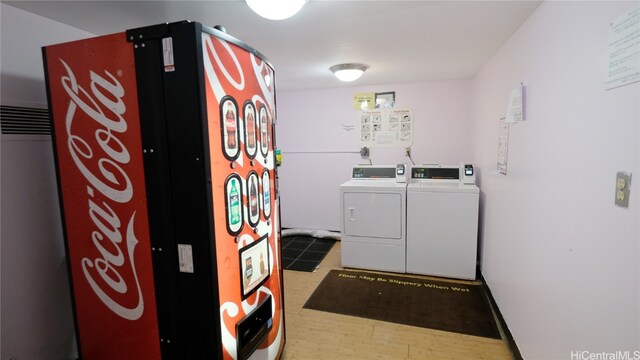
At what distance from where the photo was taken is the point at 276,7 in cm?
143

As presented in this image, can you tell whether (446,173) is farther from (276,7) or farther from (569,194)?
(276,7)

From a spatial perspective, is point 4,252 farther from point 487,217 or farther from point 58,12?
point 487,217

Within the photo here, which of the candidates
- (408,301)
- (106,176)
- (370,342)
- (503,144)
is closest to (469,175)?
(503,144)

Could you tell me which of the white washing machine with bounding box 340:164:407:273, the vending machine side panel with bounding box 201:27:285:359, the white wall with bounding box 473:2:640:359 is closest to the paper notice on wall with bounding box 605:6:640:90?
the white wall with bounding box 473:2:640:359

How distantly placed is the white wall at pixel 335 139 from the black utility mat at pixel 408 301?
1484 mm

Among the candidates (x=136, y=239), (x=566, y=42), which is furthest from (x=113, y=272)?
(x=566, y=42)

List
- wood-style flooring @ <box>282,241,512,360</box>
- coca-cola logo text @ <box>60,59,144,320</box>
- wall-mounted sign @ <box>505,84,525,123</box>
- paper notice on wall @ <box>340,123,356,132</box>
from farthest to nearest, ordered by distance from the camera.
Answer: paper notice on wall @ <box>340,123,356,132</box> < wood-style flooring @ <box>282,241,512,360</box> < wall-mounted sign @ <box>505,84,525,123</box> < coca-cola logo text @ <box>60,59,144,320</box>

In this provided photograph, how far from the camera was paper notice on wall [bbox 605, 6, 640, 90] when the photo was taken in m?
0.95

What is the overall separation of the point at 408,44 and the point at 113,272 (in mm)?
2356

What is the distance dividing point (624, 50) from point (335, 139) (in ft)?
11.1

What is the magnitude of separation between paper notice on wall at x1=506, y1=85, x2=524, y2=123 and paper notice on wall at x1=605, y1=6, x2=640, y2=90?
2.72 feet

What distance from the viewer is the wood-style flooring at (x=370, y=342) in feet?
6.64

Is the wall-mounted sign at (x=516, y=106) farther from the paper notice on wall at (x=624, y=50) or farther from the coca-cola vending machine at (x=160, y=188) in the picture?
the coca-cola vending machine at (x=160, y=188)

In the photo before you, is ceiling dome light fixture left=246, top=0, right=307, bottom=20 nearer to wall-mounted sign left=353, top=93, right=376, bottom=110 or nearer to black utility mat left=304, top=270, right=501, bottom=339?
black utility mat left=304, top=270, right=501, bottom=339
